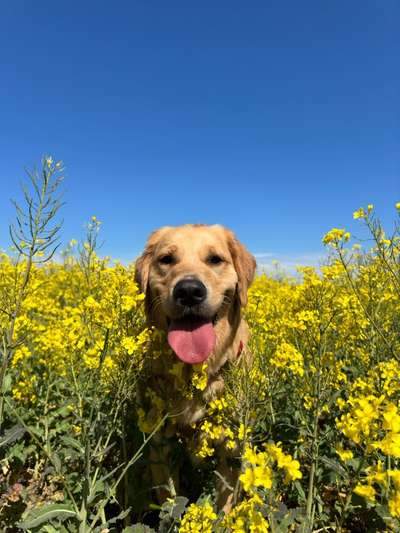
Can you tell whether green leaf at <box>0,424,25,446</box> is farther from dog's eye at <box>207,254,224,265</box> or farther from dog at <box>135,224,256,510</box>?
dog's eye at <box>207,254,224,265</box>

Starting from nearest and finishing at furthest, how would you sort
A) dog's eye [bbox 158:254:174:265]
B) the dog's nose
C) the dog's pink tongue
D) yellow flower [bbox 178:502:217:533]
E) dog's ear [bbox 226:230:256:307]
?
yellow flower [bbox 178:502:217:533] < the dog's pink tongue < the dog's nose < dog's eye [bbox 158:254:174:265] < dog's ear [bbox 226:230:256:307]

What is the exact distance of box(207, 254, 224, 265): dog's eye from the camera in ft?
12.2

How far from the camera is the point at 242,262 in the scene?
400 cm

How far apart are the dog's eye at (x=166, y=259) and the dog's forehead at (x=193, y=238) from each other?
0.10m

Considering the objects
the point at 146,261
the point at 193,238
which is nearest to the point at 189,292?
the point at 193,238

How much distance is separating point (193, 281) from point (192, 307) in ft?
0.69

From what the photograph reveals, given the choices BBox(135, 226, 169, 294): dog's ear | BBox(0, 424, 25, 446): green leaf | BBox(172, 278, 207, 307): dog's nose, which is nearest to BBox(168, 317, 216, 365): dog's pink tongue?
BBox(172, 278, 207, 307): dog's nose

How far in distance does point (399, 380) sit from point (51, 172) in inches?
101

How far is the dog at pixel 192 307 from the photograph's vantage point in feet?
9.79

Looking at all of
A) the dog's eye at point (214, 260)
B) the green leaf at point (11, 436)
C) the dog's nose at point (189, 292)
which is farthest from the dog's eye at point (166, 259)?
the green leaf at point (11, 436)

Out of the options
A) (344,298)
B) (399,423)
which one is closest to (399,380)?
(344,298)

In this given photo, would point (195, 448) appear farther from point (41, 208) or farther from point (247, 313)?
point (41, 208)

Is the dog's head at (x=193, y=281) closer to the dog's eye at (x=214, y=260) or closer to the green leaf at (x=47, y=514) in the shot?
the dog's eye at (x=214, y=260)

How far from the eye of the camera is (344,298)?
3.09 m
